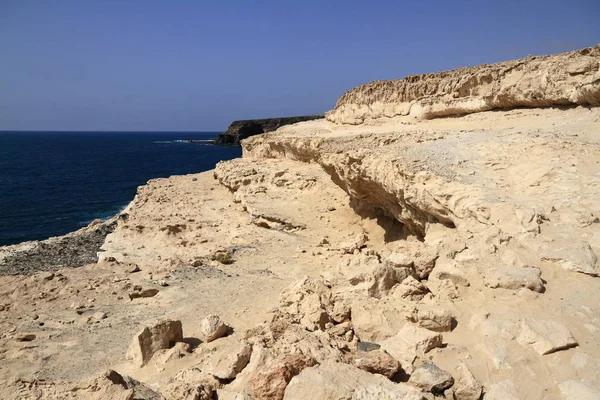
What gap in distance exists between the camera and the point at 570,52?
12.3 meters

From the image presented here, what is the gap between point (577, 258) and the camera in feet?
17.9

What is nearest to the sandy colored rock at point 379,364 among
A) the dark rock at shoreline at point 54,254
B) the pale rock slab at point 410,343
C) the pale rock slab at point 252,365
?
the pale rock slab at point 410,343

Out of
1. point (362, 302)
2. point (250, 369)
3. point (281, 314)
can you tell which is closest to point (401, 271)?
A: point (362, 302)

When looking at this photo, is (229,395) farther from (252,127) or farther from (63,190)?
(252,127)

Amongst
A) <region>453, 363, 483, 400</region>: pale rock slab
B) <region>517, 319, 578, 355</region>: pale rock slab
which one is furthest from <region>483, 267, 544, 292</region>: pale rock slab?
<region>453, 363, 483, 400</region>: pale rock slab

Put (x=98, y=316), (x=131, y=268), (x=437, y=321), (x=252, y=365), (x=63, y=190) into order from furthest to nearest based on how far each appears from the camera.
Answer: (x=63, y=190)
(x=131, y=268)
(x=98, y=316)
(x=437, y=321)
(x=252, y=365)

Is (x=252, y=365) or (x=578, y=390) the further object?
(x=252, y=365)

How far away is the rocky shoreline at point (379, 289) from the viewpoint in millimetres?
4227

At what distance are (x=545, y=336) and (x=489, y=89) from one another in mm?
12347

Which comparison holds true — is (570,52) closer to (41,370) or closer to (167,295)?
(167,295)

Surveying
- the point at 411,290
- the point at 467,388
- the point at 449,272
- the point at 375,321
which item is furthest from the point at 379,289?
the point at 467,388

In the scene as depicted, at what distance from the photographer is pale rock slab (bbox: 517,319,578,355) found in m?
4.23

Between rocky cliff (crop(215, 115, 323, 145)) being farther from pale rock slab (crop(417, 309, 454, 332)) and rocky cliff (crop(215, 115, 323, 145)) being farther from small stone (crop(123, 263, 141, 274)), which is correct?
pale rock slab (crop(417, 309, 454, 332))

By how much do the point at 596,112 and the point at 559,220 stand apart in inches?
246
